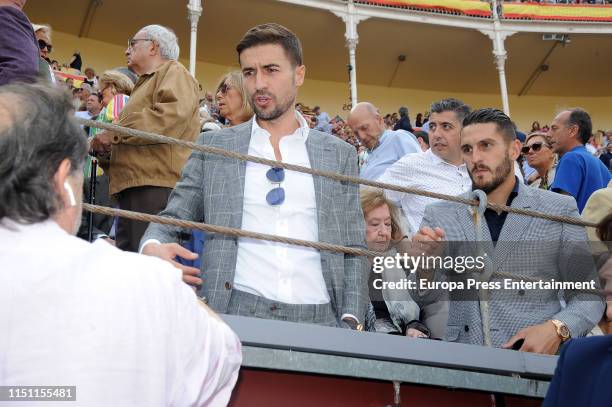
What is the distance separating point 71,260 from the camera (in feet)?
4.03

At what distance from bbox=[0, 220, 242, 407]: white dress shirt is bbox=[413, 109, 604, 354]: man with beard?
161 centimetres

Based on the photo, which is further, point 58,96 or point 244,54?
point 244,54

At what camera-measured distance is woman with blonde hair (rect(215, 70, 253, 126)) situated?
421cm

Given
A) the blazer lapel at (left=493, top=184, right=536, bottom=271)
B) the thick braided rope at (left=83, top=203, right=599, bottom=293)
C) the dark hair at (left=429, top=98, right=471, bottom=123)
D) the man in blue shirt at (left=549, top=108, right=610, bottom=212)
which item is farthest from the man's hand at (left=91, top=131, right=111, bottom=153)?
the man in blue shirt at (left=549, top=108, right=610, bottom=212)

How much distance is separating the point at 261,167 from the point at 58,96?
56.1 inches

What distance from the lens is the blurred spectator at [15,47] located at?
8.00ft

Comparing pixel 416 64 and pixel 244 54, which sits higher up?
pixel 416 64

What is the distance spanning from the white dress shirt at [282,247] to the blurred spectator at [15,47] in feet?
2.74

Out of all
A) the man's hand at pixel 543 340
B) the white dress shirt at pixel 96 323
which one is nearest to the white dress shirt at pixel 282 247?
the man's hand at pixel 543 340

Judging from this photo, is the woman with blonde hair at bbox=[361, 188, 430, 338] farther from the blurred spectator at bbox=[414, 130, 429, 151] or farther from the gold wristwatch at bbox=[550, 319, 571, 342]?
the blurred spectator at bbox=[414, 130, 429, 151]

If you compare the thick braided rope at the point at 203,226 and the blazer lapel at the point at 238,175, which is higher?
the blazer lapel at the point at 238,175

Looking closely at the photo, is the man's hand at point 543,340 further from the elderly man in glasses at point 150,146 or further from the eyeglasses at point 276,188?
the elderly man in glasses at point 150,146

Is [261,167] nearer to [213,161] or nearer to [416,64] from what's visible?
[213,161]

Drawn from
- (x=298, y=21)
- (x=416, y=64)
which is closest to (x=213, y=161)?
(x=298, y=21)
